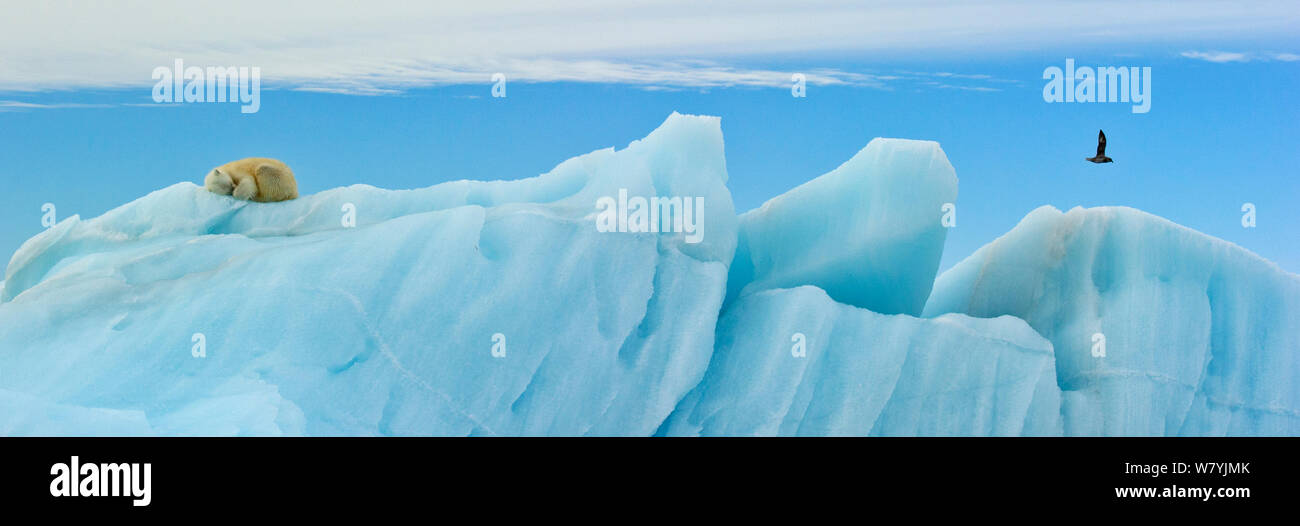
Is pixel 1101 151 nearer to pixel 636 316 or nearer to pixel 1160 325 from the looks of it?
pixel 1160 325

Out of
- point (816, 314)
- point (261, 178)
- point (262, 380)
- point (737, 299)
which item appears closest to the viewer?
point (262, 380)

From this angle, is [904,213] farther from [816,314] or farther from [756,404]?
[756,404]

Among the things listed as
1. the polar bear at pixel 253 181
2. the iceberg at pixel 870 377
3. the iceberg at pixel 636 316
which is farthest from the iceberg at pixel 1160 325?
the polar bear at pixel 253 181

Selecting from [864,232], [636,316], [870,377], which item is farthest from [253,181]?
[870,377]

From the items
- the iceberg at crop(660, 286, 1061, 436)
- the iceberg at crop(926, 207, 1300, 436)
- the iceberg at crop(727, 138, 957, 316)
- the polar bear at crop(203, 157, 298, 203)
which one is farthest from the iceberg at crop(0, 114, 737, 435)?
the iceberg at crop(926, 207, 1300, 436)

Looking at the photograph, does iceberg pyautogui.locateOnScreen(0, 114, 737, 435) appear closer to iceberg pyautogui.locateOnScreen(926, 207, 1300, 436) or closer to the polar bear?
the polar bear
